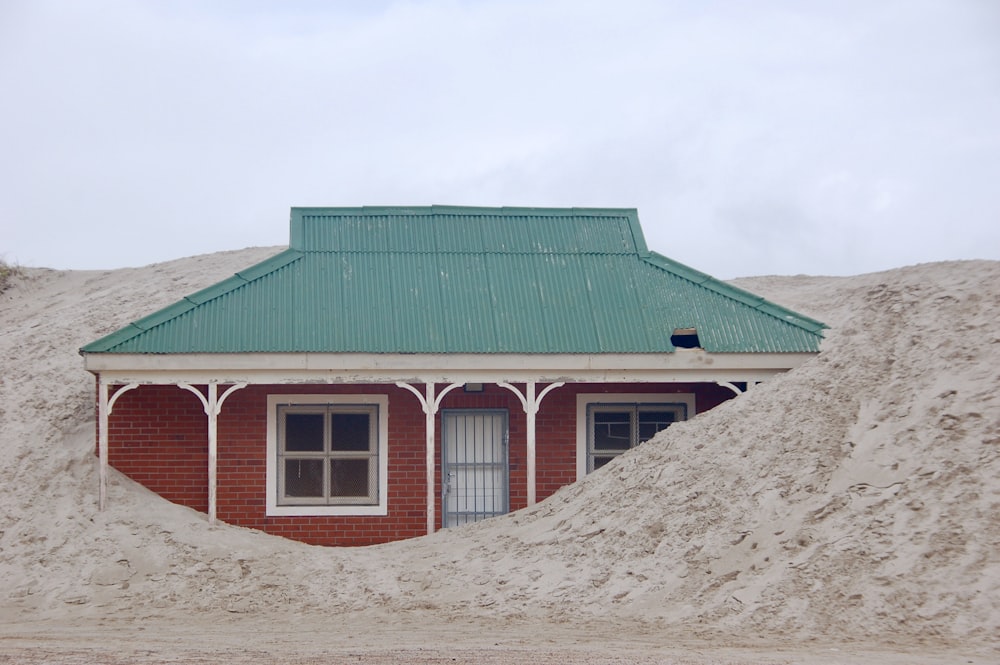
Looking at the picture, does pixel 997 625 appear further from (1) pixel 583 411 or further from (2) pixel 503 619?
(1) pixel 583 411

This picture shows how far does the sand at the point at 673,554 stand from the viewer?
10.3 meters

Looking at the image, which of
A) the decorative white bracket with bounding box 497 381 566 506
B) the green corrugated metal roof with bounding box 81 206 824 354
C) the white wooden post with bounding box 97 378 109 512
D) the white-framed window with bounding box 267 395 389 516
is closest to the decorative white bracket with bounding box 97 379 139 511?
the white wooden post with bounding box 97 378 109 512

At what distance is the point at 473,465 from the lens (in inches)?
672

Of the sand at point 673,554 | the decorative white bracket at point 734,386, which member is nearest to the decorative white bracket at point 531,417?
the sand at point 673,554

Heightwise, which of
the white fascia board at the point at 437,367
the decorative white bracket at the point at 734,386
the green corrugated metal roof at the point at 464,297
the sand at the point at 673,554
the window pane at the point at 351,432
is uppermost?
the green corrugated metal roof at the point at 464,297

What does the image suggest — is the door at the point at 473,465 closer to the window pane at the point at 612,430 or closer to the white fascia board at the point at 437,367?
the white fascia board at the point at 437,367

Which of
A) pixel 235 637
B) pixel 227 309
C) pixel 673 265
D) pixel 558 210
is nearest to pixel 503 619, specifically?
pixel 235 637

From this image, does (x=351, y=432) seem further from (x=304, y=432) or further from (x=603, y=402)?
(x=603, y=402)

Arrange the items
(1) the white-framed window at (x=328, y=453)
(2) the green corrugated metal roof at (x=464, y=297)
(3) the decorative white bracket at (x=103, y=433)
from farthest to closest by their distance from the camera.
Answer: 1. (1) the white-framed window at (x=328, y=453)
2. (2) the green corrugated metal roof at (x=464, y=297)
3. (3) the decorative white bracket at (x=103, y=433)

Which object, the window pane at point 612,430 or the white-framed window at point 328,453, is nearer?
the white-framed window at point 328,453

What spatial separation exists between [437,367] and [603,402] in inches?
112

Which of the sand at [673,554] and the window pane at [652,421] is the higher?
the window pane at [652,421]

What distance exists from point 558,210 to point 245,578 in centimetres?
891

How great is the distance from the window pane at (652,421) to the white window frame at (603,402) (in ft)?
0.58
